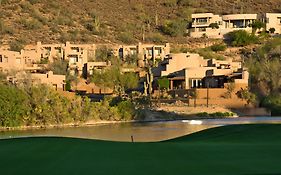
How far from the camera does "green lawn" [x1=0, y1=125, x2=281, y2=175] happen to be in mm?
5059

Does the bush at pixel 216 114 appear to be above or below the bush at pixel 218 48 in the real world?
below

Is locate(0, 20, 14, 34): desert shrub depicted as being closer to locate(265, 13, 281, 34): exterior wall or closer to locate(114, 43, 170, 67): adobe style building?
locate(114, 43, 170, 67): adobe style building

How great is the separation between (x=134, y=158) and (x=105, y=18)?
53.0m

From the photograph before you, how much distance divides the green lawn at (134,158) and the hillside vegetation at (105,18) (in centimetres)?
4167

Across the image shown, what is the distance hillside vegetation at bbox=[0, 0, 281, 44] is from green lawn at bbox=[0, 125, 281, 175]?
41.7 meters

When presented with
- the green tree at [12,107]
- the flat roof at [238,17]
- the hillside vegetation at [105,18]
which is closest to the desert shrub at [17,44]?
the hillside vegetation at [105,18]

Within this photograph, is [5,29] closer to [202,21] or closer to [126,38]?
[126,38]

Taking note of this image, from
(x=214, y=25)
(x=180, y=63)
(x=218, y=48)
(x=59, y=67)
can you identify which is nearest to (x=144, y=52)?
(x=180, y=63)

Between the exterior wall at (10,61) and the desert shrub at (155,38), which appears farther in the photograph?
the desert shrub at (155,38)

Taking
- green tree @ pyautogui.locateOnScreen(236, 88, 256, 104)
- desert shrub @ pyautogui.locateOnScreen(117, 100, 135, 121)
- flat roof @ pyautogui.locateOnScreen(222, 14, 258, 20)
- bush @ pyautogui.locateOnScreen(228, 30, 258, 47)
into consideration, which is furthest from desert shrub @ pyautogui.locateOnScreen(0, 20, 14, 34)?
green tree @ pyautogui.locateOnScreen(236, 88, 256, 104)

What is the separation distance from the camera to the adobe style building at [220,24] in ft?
167

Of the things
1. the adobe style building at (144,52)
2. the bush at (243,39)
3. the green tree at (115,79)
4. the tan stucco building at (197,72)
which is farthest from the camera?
the bush at (243,39)

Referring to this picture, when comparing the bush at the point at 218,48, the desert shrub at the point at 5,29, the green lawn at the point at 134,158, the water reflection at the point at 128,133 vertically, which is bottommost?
the water reflection at the point at 128,133

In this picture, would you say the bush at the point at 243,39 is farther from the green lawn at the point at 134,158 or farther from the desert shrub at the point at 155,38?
the green lawn at the point at 134,158
